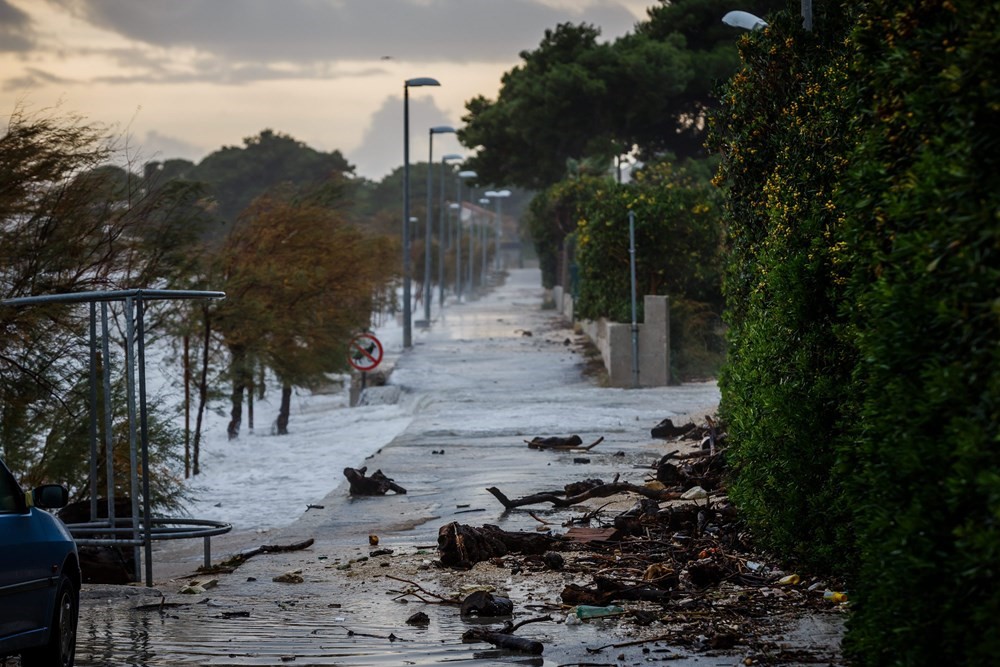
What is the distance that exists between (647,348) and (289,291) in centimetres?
762

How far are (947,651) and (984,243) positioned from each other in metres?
1.48

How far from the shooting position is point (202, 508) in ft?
69.5

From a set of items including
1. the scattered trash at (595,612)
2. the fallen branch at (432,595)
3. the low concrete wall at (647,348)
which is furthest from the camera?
the low concrete wall at (647,348)

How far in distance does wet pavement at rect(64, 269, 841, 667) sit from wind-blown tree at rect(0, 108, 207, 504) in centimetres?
191

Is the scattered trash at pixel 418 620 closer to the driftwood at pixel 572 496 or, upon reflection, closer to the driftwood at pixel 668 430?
the driftwood at pixel 572 496

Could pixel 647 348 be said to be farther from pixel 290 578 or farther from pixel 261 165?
pixel 261 165

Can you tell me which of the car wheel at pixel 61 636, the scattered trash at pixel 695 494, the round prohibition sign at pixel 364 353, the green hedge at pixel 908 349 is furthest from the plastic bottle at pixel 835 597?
the round prohibition sign at pixel 364 353

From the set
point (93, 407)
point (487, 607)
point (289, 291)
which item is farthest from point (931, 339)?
point (289, 291)

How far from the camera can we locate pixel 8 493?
7.58 m

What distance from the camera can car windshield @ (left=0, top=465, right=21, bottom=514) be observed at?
746 cm

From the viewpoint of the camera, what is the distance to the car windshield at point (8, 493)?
7461 mm

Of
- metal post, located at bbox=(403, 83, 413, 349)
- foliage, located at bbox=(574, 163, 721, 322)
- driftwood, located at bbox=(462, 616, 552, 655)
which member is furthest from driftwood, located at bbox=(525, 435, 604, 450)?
metal post, located at bbox=(403, 83, 413, 349)

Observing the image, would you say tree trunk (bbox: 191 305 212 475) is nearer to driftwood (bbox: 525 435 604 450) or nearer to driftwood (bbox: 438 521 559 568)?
driftwood (bbox: 525 435 604 450)

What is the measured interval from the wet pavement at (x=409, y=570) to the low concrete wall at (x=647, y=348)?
37.7 inches
